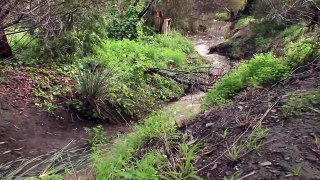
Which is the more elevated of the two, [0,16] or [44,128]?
[0,16]

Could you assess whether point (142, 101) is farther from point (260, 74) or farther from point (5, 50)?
point (260, 74)

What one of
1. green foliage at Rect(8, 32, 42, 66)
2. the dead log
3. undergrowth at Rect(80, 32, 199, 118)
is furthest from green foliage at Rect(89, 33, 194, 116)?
green foliage at Rect(8, 32, 42, 66)

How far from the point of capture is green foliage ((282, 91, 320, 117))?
4127 mm

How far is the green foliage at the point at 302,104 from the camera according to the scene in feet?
13.5

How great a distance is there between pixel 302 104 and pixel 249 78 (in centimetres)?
184

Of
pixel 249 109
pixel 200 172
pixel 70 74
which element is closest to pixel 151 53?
pixel 70 74

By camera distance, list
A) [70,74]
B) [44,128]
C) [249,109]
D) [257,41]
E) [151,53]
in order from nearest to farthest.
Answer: [249,109] < [44,128] < [70,74] < [151,53] < [257,41]

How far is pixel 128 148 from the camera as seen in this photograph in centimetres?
477

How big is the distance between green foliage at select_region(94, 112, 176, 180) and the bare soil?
297 millimetres

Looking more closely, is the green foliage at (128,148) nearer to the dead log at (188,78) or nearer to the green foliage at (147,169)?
the green foliage at (147,169)

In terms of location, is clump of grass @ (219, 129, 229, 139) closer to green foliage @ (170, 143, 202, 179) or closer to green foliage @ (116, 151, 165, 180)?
green foliage @ (170, 143, 202, 179)

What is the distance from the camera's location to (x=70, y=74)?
906 centimetres

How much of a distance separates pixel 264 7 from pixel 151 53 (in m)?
6.77

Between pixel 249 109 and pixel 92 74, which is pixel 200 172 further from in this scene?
pixel 92 74
